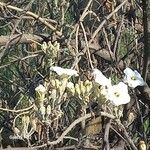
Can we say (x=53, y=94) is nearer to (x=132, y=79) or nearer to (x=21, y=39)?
(x=132, y=79)

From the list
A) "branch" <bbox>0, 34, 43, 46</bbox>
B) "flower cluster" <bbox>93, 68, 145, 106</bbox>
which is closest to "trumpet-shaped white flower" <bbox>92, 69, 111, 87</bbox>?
"flower cluster" <bbox>93, 68, 145, 106</bbox>

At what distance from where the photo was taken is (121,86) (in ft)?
5.50

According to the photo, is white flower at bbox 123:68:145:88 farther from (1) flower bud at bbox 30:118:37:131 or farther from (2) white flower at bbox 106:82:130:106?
(1) flower bud at bbox 30:118:37:131

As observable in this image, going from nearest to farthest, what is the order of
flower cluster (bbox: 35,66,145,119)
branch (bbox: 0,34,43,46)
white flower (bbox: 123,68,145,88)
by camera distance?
1. flower cluster (bbox: 35,66,145,119)
2. white flower (bbox: 123,68,145,88)
3. branch (bbox: 0,34,43,46)

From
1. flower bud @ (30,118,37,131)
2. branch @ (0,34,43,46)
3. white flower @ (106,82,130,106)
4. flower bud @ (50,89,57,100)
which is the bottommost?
flower bud @ (30,118,37,131)

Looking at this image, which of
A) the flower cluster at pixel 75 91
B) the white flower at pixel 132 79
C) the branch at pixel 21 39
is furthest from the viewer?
the branch at pixel 21 39

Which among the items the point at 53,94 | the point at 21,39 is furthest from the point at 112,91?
the point at 21,39

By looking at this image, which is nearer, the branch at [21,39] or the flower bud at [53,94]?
the flower bud at [53,94]

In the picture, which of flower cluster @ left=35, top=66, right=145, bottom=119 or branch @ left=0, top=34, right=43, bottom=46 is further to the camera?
branch @ left=0, top=34, right=43, bottom=46

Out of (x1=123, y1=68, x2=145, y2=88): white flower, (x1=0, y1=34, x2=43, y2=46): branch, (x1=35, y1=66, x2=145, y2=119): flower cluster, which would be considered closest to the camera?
(x1=35, y1=66, x2=145, y2=119): flower cluster

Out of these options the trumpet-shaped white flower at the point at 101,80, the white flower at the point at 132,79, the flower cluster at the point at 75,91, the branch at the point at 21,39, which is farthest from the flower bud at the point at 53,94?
the branch at the point at 21,39

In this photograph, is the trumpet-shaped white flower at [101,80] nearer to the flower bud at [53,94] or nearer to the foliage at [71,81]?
the foliage at [71,81]

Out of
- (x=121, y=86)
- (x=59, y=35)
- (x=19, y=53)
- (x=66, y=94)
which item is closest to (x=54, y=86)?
(x=66, y=94)

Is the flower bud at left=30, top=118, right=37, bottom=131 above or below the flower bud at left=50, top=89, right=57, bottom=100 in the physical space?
below
